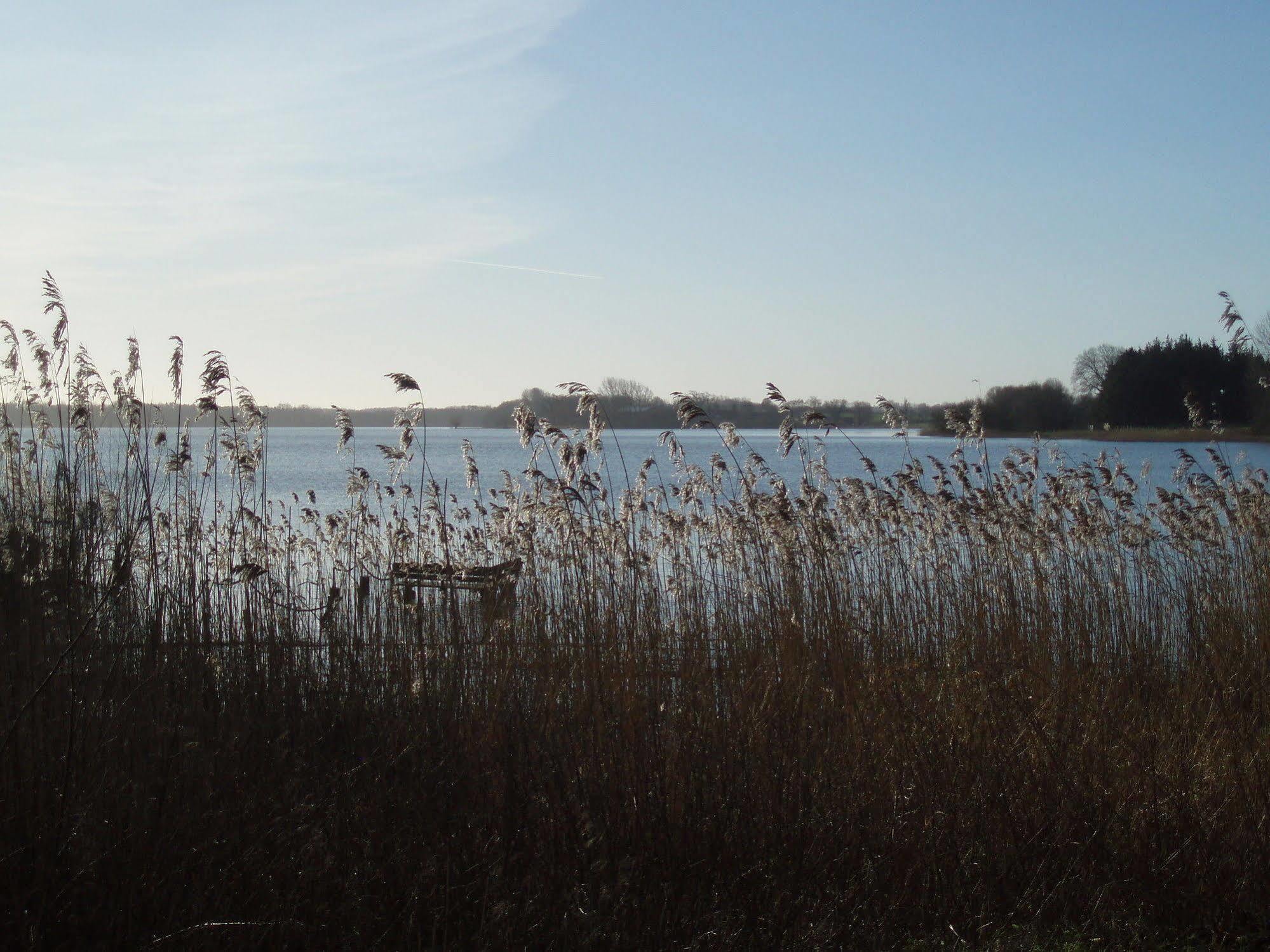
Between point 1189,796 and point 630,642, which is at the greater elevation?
point 630,642

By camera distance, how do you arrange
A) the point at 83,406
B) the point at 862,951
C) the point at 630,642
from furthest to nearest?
the point at 83,406 < the point at 630,642 < the point at 862,951

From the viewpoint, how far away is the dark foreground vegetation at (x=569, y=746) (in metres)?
3.16

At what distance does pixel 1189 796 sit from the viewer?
424 cm

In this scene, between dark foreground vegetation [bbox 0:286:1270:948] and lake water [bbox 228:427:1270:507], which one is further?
lake water [bbox 228:427:1270:507]

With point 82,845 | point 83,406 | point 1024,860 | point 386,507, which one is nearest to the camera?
point 82,845

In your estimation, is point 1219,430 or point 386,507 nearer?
point 1219,430

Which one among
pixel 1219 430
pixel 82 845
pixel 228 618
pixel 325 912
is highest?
pixel 1219 430

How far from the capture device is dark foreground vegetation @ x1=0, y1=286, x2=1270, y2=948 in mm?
3164

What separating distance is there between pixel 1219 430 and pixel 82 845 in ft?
29.3

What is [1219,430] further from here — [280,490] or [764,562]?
[280,490]

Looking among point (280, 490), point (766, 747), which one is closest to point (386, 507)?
point (280, 490)

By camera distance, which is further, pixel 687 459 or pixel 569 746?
pixel 687 459

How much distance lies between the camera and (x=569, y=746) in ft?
13.5

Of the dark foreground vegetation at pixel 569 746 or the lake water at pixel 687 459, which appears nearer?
the dark foreground vegetation at pixel 569 746
